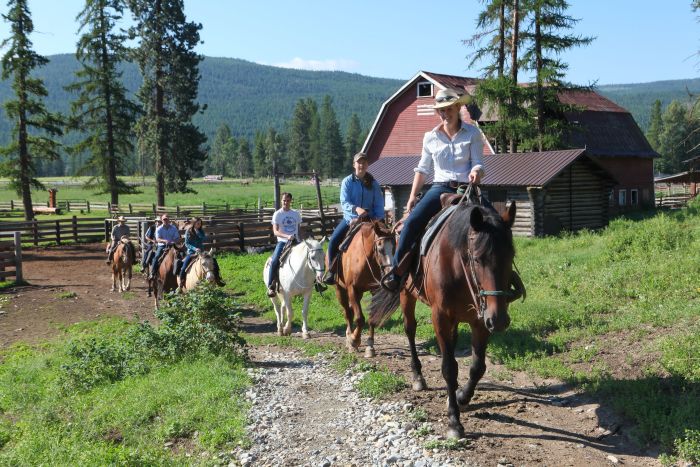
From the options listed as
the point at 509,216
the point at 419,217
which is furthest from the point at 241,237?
the point at 509,216

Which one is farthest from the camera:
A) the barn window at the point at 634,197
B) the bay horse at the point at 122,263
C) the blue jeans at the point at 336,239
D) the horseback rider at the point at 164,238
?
the barn window at the point at 634,197

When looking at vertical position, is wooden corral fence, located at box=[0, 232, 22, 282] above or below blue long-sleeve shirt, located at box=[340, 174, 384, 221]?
below

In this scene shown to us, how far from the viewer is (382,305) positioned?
28.0 ft

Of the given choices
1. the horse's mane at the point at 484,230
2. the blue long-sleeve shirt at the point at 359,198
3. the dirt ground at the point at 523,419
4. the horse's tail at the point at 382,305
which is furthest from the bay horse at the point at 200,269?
the horse's mane at the point at 484,230

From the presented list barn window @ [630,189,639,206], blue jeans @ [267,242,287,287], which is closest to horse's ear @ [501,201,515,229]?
blue jeans @ [267,242,287,287]

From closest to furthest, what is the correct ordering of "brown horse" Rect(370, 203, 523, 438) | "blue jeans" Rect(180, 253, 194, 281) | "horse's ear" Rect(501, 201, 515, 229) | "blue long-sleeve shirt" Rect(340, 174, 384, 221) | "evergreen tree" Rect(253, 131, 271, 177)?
"brown horse" Rect(370, 203, 523, 438), "horse's ear" Rect(501, 201, 515, 229), "blue long-sleeve shirt" Rect(340, 174, 384, 221), "blue jeans" Rect(180, 253, 194, 281), "evergreen tree" Rect(253, 131, 271, 177)

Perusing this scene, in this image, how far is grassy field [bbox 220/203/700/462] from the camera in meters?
6.30

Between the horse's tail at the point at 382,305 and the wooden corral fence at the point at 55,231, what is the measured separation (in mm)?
29861

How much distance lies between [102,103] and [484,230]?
4054 cm

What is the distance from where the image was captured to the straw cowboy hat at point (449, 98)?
6679 millimetres

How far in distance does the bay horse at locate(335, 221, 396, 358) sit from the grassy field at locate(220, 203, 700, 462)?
132 centimetres

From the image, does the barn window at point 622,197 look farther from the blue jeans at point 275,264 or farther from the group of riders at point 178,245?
the blue jeans at point 275,264

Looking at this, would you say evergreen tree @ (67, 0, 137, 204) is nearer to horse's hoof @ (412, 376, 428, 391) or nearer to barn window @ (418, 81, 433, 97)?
barn window @ (418, 81, 433, 97)

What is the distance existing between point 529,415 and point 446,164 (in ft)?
9.46
